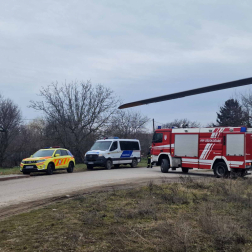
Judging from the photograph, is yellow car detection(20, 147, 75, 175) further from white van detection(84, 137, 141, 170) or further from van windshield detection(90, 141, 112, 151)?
van windshield detection(90, 141, 112, 151)

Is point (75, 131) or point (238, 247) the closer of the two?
point (238, 247)

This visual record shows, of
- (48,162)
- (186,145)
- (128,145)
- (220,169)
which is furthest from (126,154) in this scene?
(220,169)

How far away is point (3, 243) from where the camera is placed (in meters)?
5.51

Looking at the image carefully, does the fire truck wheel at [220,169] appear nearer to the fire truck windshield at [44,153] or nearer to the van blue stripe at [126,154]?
the fire truck windshield at [44,153]

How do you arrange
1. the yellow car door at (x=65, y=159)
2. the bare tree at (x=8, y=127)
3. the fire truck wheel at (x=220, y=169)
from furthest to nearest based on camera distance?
the bare tree at (x=8, y=127) → the yellow car door at (x=65, y=159) → the fire truck wheel at (x=220, y=169)

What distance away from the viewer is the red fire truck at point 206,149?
59.2ft

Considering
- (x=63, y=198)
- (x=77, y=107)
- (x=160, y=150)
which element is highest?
(x=77, y=107)

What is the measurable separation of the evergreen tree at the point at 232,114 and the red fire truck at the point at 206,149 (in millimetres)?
23875

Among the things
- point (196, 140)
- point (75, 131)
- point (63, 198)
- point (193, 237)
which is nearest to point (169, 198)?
point (63, 198)

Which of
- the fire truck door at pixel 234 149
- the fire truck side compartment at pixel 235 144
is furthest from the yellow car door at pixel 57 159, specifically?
the fire truck side compartment at pixel 235 144

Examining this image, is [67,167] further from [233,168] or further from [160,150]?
[233,168]

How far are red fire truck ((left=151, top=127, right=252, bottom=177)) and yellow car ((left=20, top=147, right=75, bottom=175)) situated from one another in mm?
5848

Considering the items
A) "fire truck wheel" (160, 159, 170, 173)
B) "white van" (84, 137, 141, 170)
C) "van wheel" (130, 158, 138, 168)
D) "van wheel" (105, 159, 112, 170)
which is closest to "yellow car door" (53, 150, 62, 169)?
"white van" (84, 137, 141, 170)

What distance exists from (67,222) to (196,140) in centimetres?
1462
